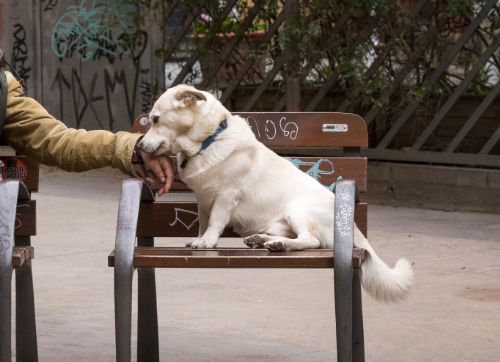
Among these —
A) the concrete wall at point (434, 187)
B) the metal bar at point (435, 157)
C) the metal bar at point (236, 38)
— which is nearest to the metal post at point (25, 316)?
the concrete wall at point (434, 187)

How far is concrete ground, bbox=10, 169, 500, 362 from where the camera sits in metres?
3.80

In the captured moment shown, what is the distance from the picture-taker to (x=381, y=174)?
29.2ft

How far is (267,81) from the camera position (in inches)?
372

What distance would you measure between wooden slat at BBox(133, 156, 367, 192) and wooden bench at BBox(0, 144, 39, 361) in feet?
1.61

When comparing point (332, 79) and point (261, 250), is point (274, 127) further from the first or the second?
point (332, 79)

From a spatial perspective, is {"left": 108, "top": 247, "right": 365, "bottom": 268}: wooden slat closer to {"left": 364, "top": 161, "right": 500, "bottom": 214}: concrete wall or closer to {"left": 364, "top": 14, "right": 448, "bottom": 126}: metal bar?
{"left": 364, "top": 161, "right": 500, "bottom": 214}: concrete wall

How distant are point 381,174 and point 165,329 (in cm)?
515

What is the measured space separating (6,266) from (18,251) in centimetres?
19

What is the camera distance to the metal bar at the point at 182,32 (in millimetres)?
9898

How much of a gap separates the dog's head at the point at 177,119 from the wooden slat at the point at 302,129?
42 centimetres

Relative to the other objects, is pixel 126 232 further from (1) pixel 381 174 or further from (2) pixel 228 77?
(2) pixel 228 77

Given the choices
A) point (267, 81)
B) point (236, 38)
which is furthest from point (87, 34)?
point (267, 81)

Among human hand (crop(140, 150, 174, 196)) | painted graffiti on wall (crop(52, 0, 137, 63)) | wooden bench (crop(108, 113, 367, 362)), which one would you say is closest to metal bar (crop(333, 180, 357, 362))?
wooden bench (crop(108, 113, 367, 362))

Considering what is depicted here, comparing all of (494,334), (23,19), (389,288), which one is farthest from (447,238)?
(23,19)
